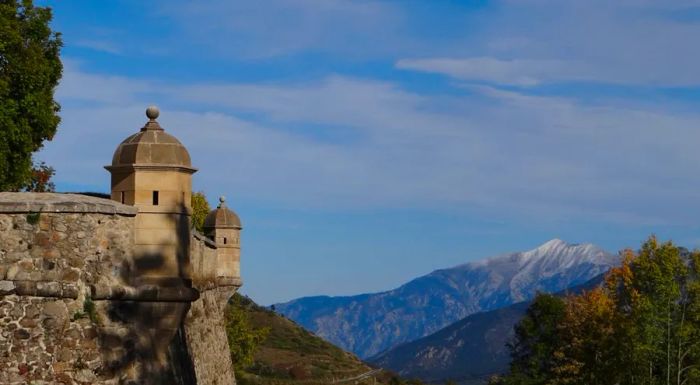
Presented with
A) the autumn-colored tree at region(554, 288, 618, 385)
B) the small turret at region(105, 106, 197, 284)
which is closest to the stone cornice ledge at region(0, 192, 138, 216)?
the small turret at region(105, 106, 197, 284)

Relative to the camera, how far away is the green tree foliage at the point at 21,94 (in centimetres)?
3045

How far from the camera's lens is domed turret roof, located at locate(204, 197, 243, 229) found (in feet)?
123

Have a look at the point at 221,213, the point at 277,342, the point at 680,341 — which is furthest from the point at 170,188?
the point at 277,342

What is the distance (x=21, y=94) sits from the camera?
104 feet

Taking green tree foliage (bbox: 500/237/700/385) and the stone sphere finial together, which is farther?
green tree foliage (bbox: 500/237/700/385)

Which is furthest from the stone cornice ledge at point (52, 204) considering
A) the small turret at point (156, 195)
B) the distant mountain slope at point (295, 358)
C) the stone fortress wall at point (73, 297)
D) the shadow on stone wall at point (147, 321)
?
the distant mountain slope at point (295, 358)

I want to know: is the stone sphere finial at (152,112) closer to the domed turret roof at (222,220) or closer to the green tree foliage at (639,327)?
the domed turret roof at (222,220)

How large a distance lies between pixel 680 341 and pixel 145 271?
42.8 meters

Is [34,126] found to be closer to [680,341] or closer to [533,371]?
[680,341]

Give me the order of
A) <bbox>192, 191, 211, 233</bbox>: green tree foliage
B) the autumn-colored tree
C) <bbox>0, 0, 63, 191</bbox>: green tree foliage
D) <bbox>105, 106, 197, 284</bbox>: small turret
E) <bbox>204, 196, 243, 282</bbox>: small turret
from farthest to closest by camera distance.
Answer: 1. the autumn-colored tree
2. <bbox>192, 191, 211, 233</bbox>: green tree foliage
3. <bbox>204, 196, 243, 282</bbox>: small turret
4. <bbox>0, 0, 63, 191</bbox>: green tree foliage
5. <bbox>105, 106, 197, 284</bbox>: small turret

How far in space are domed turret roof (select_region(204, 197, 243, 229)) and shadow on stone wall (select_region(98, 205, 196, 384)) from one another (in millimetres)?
18409

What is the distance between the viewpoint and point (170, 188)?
18797 millimetres

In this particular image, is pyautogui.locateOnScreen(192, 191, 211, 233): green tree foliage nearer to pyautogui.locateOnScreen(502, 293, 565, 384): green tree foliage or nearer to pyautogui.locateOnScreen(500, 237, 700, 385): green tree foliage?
pyautogui.locateOnScreen(500, 237, 700, 385): green tree foliage

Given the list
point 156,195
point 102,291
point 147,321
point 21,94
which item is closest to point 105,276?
point 102,291
